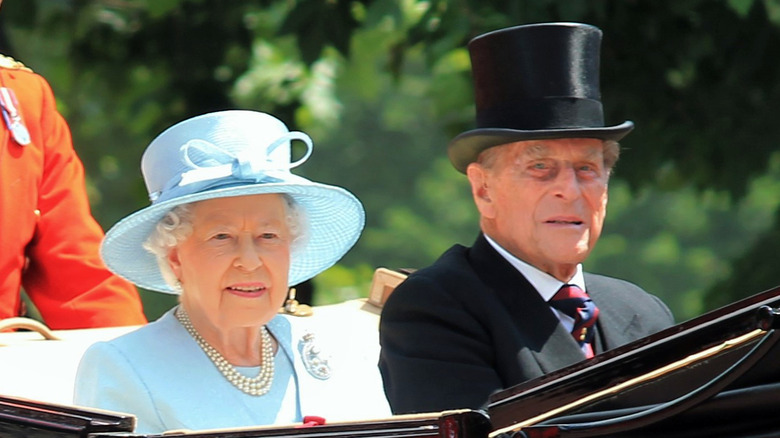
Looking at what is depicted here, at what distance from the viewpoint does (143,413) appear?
9.36 feet

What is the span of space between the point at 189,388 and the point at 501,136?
0.87m

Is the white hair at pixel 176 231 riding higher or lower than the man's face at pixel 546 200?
lower

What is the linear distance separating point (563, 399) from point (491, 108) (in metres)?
1.41

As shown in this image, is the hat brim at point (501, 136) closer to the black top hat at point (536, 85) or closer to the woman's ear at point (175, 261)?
the black top hat at point (536, 85)

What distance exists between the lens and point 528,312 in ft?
10.4

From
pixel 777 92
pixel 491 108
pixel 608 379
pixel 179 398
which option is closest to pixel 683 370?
pixel 608 379

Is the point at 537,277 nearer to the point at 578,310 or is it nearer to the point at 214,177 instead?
the point at 578,310

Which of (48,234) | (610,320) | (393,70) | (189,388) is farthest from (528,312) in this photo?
(393,70)

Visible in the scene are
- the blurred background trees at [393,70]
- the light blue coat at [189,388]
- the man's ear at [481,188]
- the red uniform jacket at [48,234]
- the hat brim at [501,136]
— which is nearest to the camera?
the light blue coat at [189,388]

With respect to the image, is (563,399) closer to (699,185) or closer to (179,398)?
(179,398)

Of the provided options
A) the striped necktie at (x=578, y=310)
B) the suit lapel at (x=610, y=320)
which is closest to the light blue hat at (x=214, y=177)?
the striped necktie at (x=578, y=310)

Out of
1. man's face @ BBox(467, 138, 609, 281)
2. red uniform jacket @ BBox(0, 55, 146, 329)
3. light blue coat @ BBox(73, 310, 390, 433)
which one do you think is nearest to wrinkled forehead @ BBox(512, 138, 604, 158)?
man's face @ BBox(467, 138, 609, 281)

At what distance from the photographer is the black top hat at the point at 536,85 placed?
327cm

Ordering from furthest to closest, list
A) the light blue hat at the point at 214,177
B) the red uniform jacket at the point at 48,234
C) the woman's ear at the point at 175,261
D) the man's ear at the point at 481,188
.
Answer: the red uniform jacket at the point at 48,234 → the man's ear at the point at 481,188 → the woman's ear at the point at 175,261 → the light blue hat at the point at 214,177
